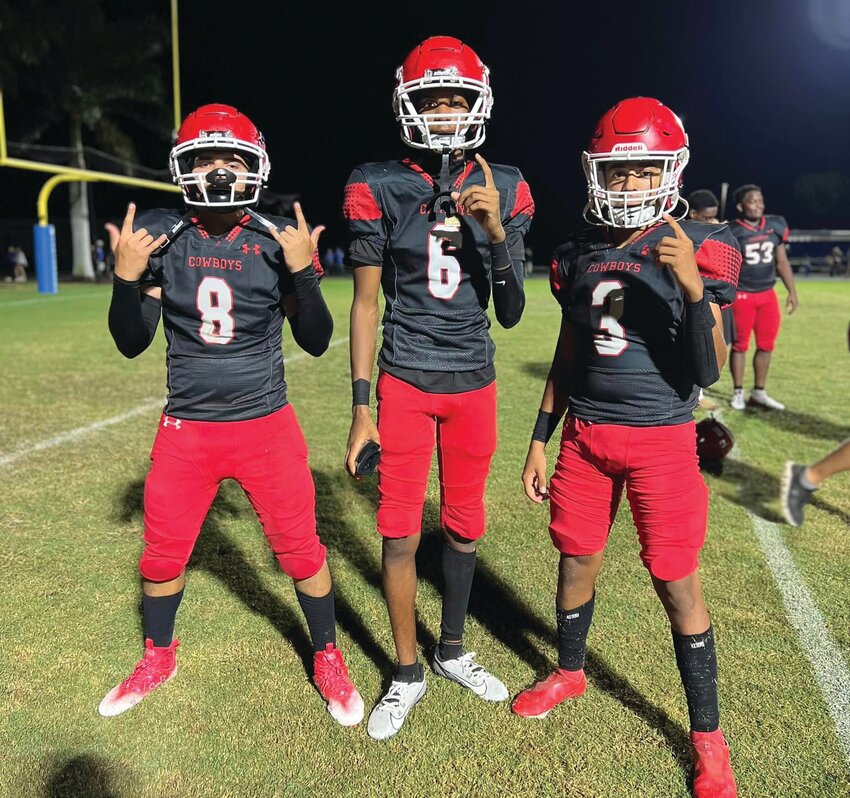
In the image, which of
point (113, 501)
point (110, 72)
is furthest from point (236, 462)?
point (110, 72)

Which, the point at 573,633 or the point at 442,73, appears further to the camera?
the point at 573,633

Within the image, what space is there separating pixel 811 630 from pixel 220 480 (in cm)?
248

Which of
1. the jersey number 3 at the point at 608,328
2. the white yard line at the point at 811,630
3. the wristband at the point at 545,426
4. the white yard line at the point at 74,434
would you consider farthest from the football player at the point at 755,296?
the white yard line at the point at 74,434

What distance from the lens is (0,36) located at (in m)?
21.9

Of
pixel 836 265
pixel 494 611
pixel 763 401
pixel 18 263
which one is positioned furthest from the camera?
pixel 836 265

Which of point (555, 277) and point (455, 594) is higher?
point (555, 277)

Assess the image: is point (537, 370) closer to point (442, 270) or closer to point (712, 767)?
point (442, 270)

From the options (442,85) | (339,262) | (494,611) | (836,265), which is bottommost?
(339,262)

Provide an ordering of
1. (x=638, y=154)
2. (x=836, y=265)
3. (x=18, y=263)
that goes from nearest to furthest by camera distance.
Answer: (x=638, y=154) < (x=18, y=263) < (x=836, y=265)

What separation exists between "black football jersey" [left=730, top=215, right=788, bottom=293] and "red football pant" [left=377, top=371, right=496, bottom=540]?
5.61 meters

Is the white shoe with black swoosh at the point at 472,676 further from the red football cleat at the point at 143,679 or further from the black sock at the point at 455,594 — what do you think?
the red football cleat at the point at 143,679

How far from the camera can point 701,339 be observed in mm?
2162

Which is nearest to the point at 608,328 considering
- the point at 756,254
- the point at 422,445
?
the point at 422,445

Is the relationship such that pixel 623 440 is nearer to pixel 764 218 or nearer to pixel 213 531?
pixel 213 531
